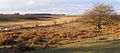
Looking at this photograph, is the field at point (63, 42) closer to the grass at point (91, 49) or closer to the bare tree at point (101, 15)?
the grass at point (91, 49)

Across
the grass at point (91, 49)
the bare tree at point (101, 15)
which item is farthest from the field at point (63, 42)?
the bare tree at point (101, 15)

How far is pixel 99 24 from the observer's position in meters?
58.0

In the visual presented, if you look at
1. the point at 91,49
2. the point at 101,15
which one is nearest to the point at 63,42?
the point at 91,49

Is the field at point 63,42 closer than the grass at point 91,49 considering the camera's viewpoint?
No

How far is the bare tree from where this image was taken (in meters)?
57.1

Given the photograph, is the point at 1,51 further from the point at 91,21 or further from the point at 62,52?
the point at 91,21

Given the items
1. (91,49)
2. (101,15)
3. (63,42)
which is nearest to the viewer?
(91,49)

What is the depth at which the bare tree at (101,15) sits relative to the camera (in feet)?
187

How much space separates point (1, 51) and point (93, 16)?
35001 millimetres

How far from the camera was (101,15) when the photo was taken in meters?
57.2

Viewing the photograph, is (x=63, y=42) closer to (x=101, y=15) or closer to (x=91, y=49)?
(x=91, y=49)

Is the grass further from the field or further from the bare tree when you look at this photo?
the bare tree

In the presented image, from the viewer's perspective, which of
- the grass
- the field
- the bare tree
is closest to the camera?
the grass

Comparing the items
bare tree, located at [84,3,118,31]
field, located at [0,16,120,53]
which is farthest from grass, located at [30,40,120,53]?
bare tree, located at [84,3,118,31]
